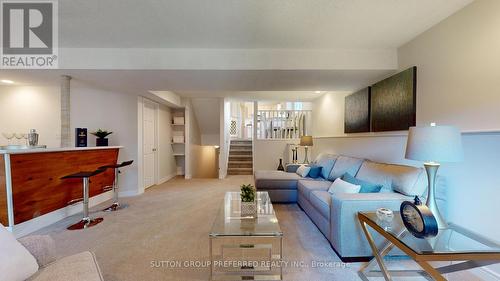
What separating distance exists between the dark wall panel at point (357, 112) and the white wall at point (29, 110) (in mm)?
5884

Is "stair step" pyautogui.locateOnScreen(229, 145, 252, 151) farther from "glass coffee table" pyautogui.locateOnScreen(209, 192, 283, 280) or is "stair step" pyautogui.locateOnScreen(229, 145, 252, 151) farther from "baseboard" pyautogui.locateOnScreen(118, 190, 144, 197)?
"glass coffee table" pyautogui.locateOnScreen(209, 192, 283, 280)

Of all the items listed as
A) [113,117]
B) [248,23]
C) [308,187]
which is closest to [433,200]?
[308,187]

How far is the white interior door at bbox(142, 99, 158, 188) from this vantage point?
519 centimetres

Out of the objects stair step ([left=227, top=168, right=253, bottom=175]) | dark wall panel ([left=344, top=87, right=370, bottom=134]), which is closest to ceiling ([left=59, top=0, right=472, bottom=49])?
dark wall panel ([left=344, top=87, right=370, bottom=134])

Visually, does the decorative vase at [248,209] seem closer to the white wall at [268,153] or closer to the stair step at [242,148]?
the white wall at [268,153]

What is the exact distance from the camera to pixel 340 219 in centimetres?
214

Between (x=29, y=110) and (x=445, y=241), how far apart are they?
21.7ft

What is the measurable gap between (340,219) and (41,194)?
3821mm

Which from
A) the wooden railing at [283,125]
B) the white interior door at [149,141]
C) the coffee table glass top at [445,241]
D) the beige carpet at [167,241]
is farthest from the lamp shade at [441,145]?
the wooden railing at [283,125]

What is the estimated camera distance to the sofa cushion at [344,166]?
3.43 metres

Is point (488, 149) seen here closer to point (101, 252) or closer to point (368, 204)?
point (368, 204)

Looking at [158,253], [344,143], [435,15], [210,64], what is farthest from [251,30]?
[344,143]

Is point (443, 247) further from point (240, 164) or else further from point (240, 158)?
point (240, 158)

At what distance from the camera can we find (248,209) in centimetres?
239
